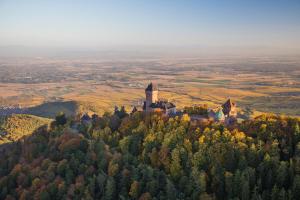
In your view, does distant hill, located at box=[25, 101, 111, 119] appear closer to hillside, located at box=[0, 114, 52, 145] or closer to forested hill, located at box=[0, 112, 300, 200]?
hillside, located at box=[0, 114, 52, 145]

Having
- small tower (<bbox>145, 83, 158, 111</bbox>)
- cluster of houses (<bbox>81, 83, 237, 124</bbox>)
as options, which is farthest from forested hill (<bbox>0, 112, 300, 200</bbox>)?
small tower (<bbox>145, 83, 158, 111</bbox>)

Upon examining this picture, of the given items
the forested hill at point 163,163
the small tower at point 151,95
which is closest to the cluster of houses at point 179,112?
the small tower at point 151,95

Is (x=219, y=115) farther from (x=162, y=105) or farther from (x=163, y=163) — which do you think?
(x=163, y=163)

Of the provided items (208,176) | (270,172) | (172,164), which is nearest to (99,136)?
(172,164)

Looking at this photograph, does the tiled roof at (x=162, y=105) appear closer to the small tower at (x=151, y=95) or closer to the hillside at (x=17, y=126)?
the small tower at (x=151, y=95)

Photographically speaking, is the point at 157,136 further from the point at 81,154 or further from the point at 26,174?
the point at 26,174
